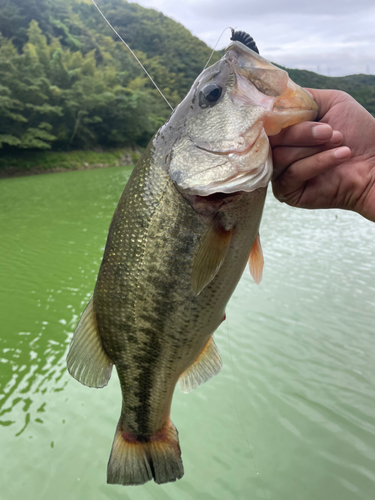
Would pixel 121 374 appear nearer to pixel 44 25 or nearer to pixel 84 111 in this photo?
pixel 84 111

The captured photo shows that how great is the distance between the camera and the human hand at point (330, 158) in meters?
1.67

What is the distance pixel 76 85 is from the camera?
3625 centimetres

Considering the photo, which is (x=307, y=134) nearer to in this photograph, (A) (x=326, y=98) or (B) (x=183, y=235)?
(A) (x=326, y=98)

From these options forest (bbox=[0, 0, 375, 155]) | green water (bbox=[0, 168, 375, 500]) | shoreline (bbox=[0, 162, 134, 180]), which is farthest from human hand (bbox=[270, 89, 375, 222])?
shoreline (bbox=[0, 162, 134, 180])

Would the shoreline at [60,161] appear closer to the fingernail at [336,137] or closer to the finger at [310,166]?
the finger at [310,166]

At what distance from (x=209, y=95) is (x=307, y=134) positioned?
459 millimetres

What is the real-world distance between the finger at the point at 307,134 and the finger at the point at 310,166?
0.07 m

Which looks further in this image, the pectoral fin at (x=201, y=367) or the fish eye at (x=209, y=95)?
the pectoral fin at (x=201, y=367)

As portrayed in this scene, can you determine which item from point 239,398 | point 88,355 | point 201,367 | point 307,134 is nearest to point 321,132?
point 307,134

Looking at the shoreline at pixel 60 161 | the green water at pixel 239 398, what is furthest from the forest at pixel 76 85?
the green water at pixel 239 398

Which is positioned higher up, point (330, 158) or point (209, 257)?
point (330, 158)

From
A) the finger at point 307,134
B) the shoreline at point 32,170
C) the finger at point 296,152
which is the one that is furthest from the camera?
the shoreline at point 32,170

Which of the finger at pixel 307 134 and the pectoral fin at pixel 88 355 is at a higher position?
the finger at pixel 307 134

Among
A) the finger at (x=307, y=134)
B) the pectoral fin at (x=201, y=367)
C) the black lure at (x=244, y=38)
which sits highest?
the black lure at (x=244, y=38)
